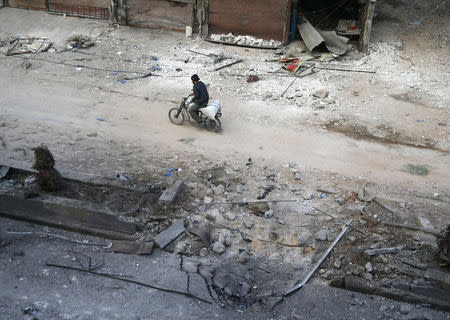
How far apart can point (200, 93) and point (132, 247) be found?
472 cm

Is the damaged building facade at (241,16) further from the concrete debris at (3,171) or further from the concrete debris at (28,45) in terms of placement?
the concrete debris at (3,171)

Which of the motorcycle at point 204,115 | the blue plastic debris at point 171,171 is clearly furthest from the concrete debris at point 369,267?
the motorcycle at point 204,115

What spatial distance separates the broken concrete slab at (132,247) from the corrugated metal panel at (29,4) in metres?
14.5

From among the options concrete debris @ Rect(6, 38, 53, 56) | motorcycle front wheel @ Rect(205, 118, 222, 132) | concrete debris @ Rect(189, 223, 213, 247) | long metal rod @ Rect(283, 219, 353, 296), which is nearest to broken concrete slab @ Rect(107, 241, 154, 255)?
concrete debris @ Rect(189, 223, 213, 247)

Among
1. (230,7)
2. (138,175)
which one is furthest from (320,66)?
(138,175)

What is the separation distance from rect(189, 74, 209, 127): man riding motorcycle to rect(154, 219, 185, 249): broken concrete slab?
12.9 ft

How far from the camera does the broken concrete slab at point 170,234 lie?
7.57 m

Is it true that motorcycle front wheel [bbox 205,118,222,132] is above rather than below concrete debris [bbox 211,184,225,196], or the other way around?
above

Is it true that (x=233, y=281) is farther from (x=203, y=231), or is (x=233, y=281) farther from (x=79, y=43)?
(x=79, y=43)

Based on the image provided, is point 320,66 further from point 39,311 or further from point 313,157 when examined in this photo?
point 39,311

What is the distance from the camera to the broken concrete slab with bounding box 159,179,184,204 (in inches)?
328

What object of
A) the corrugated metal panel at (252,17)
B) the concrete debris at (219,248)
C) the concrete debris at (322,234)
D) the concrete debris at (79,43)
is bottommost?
the concrete debris at (219,248)

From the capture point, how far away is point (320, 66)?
47.8 ft

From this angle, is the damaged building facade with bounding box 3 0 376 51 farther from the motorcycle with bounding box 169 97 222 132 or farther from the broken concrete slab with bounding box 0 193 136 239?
the broken concrete slab with bounding box 0 193 136 239
